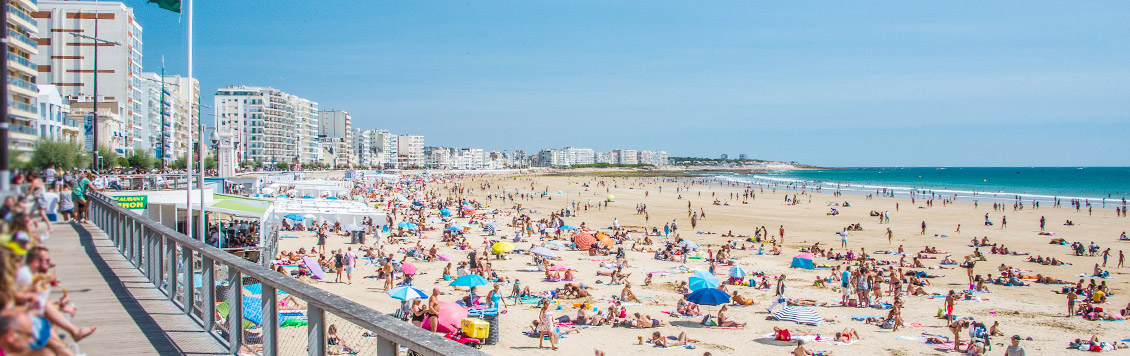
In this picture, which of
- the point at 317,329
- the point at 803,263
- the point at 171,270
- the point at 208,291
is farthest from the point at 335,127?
the point at 317,329

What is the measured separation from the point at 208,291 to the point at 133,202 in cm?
1055

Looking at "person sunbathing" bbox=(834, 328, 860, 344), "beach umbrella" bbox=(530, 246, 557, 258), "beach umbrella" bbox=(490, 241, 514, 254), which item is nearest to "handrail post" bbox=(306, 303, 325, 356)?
"person sunbathing" bbox=(834, 328, 860, 344)

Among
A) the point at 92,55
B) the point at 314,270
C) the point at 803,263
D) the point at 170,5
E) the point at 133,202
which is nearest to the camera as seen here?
the point at 170,5

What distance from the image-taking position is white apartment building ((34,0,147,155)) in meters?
5.37

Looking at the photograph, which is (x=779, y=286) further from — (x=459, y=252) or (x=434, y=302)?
(x=459, y=252)

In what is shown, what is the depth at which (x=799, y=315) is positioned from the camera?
48.6 feet

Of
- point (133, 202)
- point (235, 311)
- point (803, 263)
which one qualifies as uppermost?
point (133, 202)

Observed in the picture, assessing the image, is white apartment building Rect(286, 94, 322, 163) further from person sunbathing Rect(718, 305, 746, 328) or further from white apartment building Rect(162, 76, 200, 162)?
person sunbathing Rect(718, 305, 746, 328)

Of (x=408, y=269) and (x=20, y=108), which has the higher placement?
(x=20, y=108)

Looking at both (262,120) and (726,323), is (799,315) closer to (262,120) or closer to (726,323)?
(726,323)

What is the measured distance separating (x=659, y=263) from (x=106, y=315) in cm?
2000

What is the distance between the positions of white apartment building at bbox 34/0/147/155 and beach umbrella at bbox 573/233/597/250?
48.7ft

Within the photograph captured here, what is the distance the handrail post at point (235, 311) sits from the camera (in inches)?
169

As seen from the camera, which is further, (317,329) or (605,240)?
(605,240)
